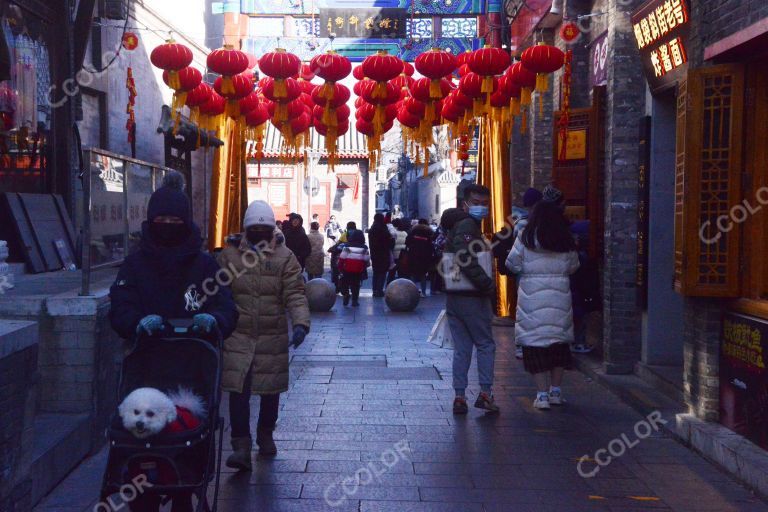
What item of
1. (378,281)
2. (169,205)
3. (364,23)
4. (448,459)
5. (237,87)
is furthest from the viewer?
(378,281)

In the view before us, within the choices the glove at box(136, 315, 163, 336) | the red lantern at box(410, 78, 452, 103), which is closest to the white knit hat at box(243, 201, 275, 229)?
the glove at box(136, 315, 163, 336)

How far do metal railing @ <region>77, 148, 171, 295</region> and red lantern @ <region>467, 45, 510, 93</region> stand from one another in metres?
4.06

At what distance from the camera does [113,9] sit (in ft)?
41.6

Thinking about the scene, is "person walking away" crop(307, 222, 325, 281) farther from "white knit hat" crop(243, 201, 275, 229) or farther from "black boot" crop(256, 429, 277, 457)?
"white knit hat" crop(243, 201, 275, 229)

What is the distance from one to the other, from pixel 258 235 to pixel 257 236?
0.01 m

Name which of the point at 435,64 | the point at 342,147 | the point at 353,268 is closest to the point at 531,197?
the point at 435,64

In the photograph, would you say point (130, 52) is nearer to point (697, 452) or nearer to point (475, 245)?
point (475, 245)

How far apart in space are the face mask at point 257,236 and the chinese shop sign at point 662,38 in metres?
3.84

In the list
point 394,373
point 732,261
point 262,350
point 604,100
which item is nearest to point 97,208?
point 262,350

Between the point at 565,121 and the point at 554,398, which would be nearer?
the point at 554,398

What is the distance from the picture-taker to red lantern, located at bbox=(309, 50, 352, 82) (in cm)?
1111

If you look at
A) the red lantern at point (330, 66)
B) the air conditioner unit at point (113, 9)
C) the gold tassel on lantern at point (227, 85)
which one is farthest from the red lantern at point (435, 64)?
the air conditioner unit at point (113, 9)

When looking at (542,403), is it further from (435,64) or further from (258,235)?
(435,64)

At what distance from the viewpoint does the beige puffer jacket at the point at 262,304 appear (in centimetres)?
590
